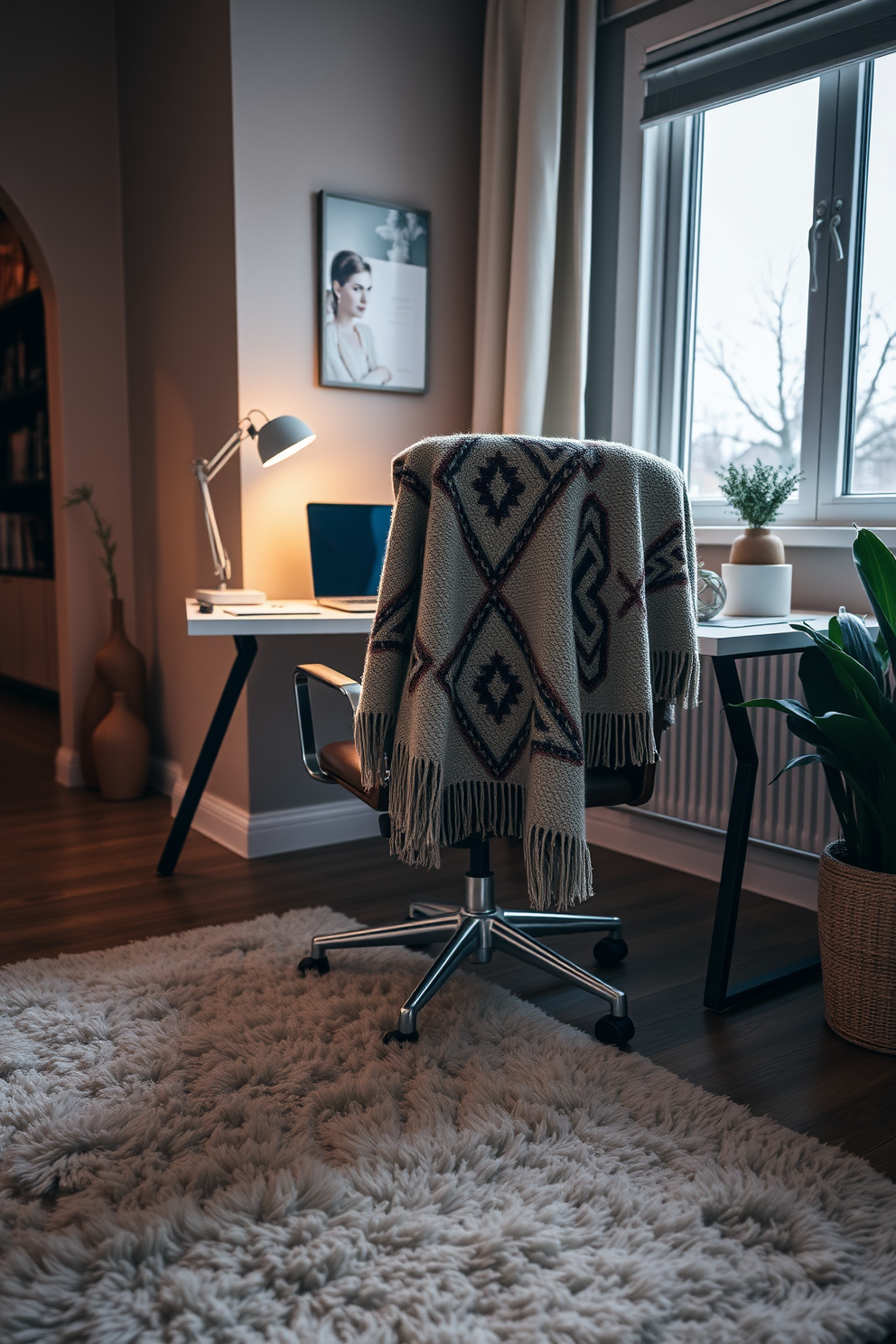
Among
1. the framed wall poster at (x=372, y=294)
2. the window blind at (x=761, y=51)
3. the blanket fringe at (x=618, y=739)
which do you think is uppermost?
the window blind at (x=761, y=51)

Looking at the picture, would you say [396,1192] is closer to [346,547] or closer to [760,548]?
[760,548]

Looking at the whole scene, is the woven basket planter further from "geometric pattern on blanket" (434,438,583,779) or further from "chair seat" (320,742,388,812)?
"chair seat" (320,742,388,812)

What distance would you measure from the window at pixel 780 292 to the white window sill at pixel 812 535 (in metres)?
0.07

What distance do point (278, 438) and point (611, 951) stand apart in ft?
4.60

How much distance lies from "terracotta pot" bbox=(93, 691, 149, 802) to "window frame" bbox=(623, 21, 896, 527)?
1.82m

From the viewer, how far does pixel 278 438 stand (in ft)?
8.21

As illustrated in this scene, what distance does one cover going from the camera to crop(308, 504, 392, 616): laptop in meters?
2.78

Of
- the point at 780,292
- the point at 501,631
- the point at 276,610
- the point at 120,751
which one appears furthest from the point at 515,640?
the point at 120,751

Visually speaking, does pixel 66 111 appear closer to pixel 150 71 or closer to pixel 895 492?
pixel 150 71

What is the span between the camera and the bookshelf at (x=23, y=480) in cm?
484

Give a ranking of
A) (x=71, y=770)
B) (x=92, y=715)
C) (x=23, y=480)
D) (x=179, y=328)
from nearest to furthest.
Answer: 1. (x=179, y=328)
2. (x=92, y=715)
3. (x=71, y=770)
4. (x=23, y=480)

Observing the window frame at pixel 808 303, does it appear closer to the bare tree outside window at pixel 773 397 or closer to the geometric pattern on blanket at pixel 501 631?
the bare tree outside window at pixel 773 397

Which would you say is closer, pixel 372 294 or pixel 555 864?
pixel 555 864

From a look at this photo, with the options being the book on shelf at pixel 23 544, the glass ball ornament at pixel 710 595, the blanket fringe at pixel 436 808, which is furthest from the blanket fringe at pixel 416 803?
the book on shelf at pixel 23 544
